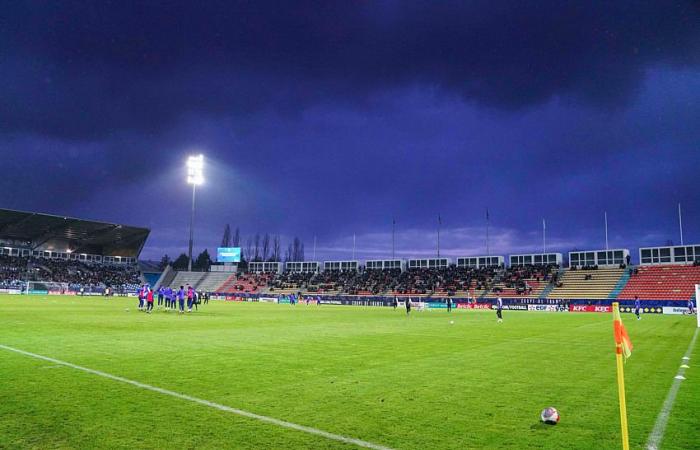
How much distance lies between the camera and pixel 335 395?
8.11m

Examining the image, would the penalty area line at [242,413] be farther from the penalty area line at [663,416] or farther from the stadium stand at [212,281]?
the stadium stand at [212,281]

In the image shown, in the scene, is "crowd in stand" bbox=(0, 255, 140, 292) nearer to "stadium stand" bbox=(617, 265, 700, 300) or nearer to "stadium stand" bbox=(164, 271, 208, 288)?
"stadium stand" bbox=(164, 271, 208, 288)

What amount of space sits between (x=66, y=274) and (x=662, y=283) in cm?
9731

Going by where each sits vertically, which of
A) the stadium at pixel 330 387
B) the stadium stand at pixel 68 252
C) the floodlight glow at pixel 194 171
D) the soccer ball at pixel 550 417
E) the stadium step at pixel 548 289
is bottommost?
the stadium at pixel 330 387

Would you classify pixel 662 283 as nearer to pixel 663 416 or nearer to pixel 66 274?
pixel 663 416

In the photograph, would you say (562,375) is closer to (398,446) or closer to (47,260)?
(398,446)

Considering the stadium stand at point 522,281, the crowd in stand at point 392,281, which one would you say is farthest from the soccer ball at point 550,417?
the crowd in stand at point 392,281

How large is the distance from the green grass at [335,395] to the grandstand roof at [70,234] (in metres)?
74.7

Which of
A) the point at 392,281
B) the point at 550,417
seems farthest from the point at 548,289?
the point at 550,417

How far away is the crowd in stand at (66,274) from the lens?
77562mm

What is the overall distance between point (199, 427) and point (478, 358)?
29.8ft

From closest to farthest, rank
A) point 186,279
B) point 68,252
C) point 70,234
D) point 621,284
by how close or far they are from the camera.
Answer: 1. point 621,284
2. point 70,234
3. point 68,252
4. point 186,279

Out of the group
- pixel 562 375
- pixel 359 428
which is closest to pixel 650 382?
pixel 562 375

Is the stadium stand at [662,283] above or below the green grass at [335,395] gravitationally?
above
